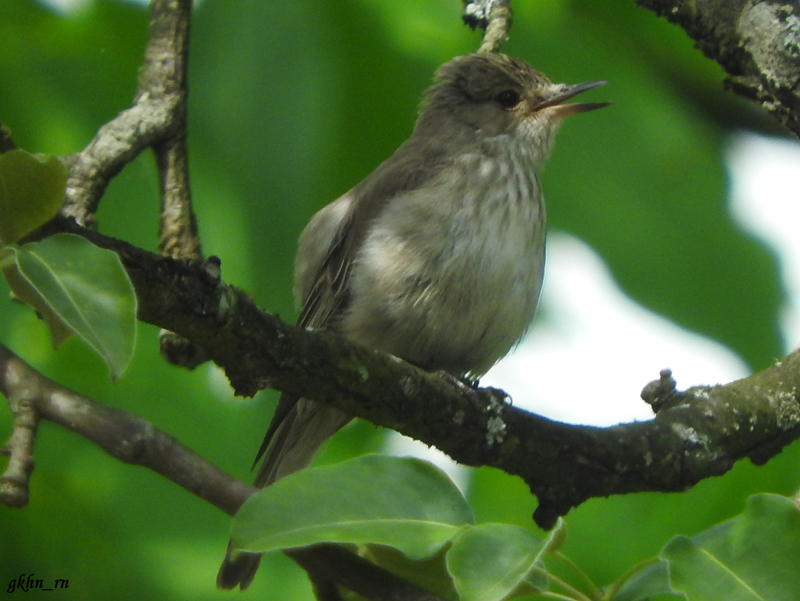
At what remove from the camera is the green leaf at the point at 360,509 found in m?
1.27

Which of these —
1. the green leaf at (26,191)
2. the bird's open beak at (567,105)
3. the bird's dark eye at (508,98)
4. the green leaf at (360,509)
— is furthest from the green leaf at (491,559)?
the bird's dark eye at (508,98)

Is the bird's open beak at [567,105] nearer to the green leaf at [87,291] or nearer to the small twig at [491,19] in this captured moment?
the small twig at [491,19]

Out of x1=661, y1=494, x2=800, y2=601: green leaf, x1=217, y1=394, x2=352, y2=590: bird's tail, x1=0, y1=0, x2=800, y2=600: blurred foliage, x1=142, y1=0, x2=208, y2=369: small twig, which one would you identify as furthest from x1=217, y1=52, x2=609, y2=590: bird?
x1=661, y1=494, x2=800, y2=601: green leaf

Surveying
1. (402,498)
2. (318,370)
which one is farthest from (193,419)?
(402,498)

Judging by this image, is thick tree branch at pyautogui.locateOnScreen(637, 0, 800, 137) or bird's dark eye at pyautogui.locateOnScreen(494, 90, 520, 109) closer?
thick tree branch at pyautogui.locateOnScreen(637, 0, 800, 137)

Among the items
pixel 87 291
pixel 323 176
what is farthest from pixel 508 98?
pixel 87 291

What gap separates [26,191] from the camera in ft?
3.61

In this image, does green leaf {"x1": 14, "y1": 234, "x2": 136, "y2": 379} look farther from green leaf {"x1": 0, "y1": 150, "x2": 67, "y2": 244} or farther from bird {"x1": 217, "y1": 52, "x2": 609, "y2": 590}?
bird {"x1": 217, "y1": 52, "x2": 609, "y2": 590}

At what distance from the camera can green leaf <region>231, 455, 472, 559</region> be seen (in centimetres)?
127

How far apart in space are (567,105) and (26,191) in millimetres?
2438

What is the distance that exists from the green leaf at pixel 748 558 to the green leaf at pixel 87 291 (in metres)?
0.79

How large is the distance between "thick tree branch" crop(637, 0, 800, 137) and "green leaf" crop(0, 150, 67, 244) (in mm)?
1959

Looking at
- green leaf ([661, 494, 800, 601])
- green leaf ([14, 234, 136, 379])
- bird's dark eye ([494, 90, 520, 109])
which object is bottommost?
green leaf ([661, 494, 800, 601])

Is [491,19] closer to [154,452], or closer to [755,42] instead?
[755,42]
